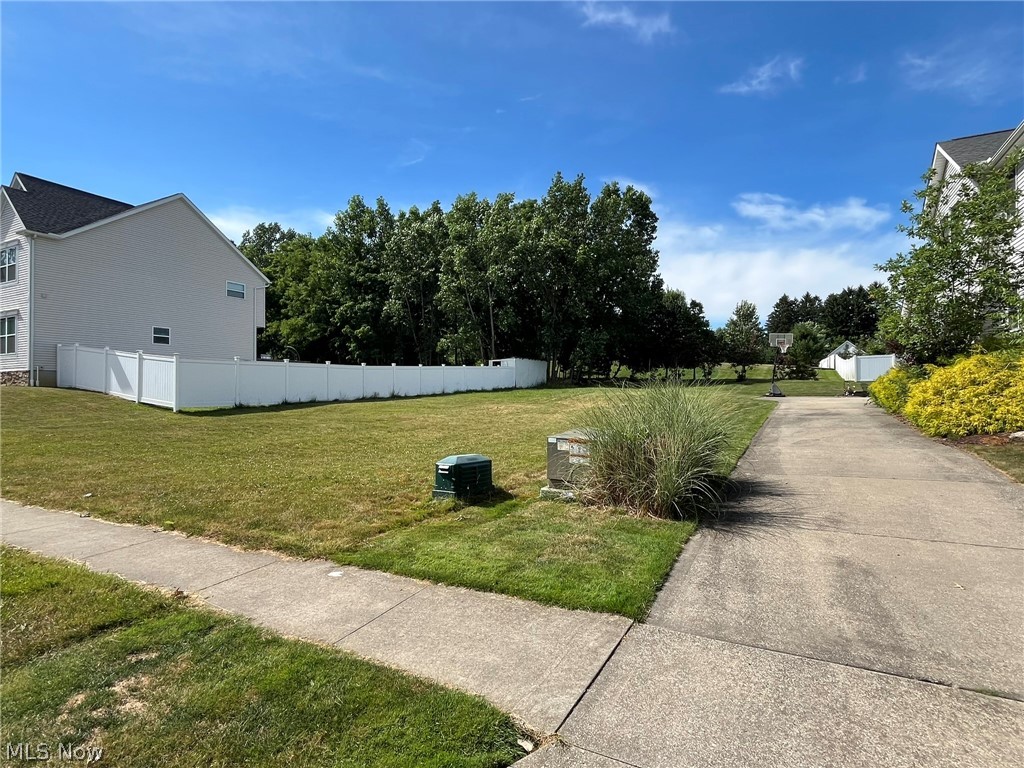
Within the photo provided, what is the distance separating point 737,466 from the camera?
827cm

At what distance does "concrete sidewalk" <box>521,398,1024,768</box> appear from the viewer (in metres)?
2.27

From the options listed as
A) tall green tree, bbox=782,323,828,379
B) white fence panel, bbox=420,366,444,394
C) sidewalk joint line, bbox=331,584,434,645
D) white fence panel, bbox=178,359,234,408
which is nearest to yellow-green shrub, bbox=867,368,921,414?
sidewalk joint line, bbox=331,584,434,645

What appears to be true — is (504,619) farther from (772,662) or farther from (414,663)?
(772,662)

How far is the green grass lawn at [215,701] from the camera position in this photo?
2.22 metres

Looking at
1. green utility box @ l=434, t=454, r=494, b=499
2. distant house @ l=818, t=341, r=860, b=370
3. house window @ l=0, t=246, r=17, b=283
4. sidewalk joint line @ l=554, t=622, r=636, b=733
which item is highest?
house window @ l=0, t=246, r=17, b=283

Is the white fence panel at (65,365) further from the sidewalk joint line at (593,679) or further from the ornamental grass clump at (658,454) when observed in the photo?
the sidewalk joint line at (593,679)

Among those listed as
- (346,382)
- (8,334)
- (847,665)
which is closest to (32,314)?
(8,334)

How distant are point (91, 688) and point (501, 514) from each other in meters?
3.72

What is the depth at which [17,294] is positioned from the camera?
20312mm

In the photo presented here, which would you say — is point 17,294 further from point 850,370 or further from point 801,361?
point 850,370

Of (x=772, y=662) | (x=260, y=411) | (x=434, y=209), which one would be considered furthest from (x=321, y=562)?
(x=434, y=209)

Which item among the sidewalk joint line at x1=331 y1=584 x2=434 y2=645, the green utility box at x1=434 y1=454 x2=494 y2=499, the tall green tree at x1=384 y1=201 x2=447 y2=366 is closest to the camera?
the sidewalk joint line at x1=331 y1=584 x2=434 y2=645

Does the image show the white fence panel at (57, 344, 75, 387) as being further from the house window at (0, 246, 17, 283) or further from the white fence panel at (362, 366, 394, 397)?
the white fence panel at (362, 366, 394, 397)

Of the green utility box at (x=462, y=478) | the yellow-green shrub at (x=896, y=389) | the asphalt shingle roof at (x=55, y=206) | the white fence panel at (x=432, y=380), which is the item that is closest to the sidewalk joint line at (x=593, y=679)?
the green utility box at (x=462, y=478)
